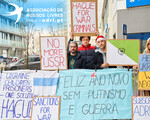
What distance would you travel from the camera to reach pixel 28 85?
167 inches

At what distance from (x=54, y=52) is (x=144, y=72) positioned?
1960 mm

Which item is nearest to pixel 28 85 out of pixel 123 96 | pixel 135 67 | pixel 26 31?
pixel 123 96

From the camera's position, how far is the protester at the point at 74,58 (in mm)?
4344

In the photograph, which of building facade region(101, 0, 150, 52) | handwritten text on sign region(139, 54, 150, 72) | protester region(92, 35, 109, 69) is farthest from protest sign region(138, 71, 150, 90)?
building facade region(101, 0, 150, 52)

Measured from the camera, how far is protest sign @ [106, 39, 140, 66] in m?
4.24

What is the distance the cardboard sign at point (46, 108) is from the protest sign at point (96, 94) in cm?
12

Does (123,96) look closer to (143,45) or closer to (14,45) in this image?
(143,45)

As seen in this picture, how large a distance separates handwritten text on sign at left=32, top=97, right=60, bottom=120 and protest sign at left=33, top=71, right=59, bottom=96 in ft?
0.51

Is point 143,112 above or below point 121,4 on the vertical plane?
below

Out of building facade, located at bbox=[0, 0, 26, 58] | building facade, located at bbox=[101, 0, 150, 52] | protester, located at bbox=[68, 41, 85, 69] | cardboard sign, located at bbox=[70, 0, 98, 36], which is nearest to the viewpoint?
protester, located at bbox=[68, 41, 85, 69]

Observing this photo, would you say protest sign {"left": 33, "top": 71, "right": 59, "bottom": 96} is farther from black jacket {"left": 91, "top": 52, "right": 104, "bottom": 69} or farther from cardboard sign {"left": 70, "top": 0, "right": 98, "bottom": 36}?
cardboard sign {"left": 70, "top": 0, "right": 98, "bottom": 36}

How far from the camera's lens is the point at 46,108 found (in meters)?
4.05

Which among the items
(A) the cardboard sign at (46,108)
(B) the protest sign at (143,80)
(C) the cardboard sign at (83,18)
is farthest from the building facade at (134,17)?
(A) the cardboard sign at (46,108)

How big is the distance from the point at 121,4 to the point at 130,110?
962 cm
